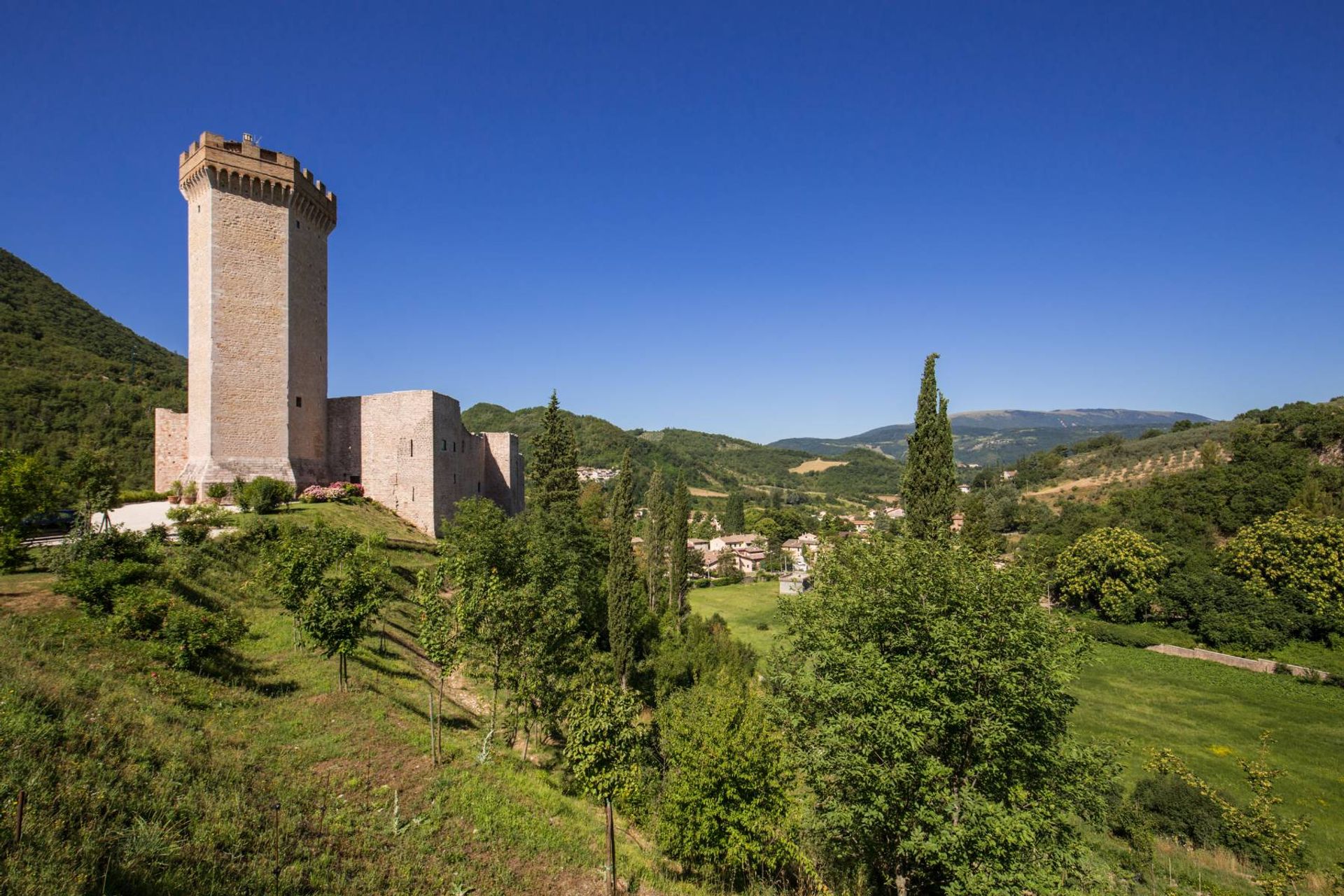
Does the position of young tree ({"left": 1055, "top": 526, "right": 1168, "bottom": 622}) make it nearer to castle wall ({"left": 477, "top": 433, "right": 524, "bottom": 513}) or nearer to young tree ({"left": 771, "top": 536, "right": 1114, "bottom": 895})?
young tree ({"left": 771, "top": 536, "right": 1114, "bottom": 895})

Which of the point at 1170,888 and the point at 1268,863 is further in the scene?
the point at 1268,863

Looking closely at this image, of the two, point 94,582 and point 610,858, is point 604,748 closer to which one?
point 610,858

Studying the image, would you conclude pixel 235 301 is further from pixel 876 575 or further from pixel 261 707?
pixel 876 575

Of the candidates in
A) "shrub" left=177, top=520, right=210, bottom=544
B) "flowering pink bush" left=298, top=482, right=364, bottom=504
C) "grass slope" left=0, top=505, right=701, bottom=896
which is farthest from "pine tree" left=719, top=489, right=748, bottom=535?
"grass slope" left=0, top=505, right=701, bottom=896

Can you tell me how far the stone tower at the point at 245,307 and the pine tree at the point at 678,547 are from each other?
68.1ft

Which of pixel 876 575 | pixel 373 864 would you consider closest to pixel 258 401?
pixel 373 864

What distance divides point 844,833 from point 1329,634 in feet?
137

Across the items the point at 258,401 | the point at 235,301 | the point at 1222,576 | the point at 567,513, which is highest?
the point at 235,301

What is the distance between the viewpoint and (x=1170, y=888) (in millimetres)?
10531

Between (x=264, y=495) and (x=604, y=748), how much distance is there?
1775 centimetres

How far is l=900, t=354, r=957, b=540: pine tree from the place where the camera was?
22.3 m

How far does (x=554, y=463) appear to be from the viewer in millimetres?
32750

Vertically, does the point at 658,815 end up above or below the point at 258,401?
below

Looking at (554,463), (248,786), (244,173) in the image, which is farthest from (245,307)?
(248,786)
